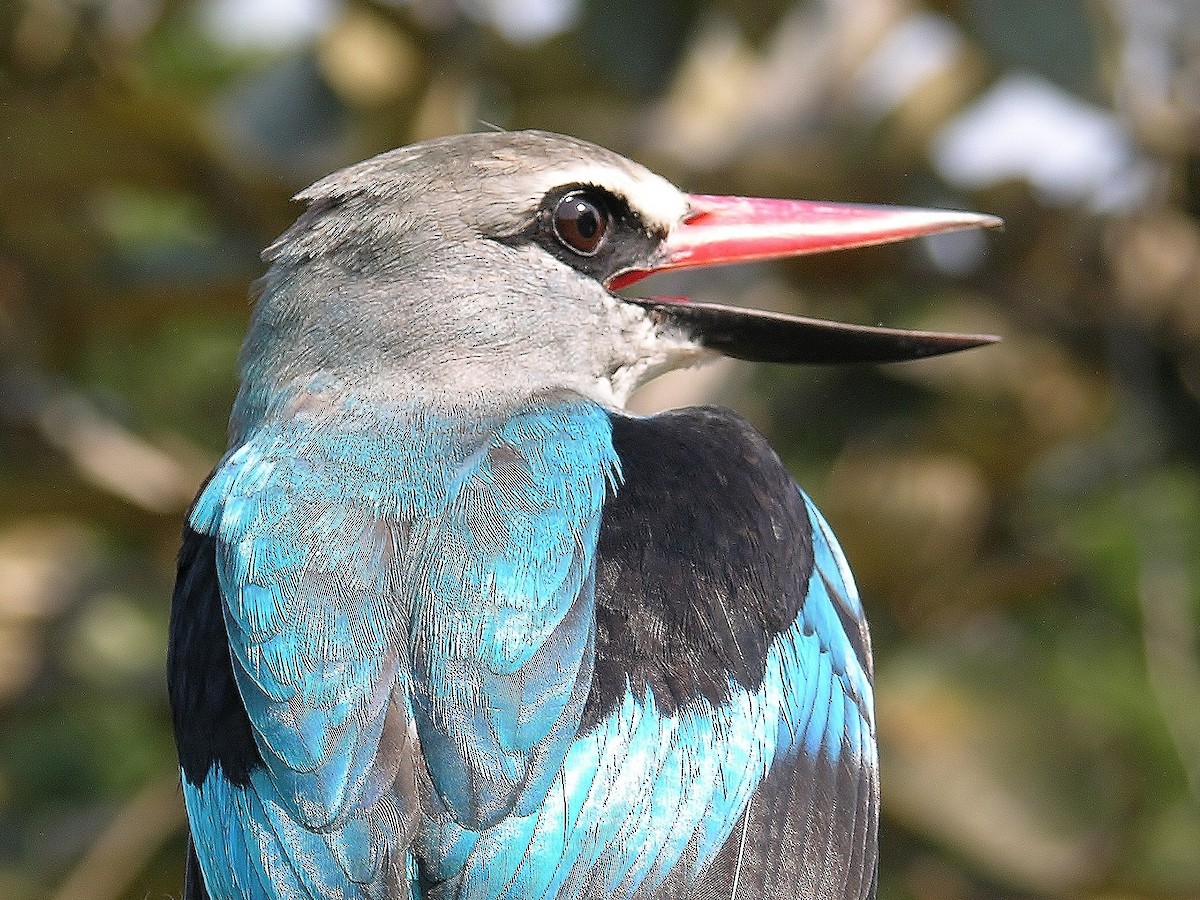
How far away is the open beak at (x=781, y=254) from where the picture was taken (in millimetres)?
3037

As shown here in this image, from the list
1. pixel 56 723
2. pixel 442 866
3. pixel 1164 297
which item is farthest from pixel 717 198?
pixel 56 723

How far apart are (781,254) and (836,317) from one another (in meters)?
2.39

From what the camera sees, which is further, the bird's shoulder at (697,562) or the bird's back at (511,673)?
the bird's shoulder at (697,562)

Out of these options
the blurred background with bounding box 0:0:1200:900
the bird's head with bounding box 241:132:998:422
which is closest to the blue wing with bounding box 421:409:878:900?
the bird's head with bounding box 241:132:998:422

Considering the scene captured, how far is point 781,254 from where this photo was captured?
3.06 meters

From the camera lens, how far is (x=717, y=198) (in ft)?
10.3

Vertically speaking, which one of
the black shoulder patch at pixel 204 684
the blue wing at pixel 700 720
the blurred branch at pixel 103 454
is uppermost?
the blurred branch at pixel 103 454

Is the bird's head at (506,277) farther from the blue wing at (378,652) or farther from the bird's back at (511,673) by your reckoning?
the blue wing at (378,652)

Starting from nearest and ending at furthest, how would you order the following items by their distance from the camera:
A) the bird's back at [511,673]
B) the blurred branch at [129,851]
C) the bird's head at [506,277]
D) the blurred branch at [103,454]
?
the bird's back at [511,673], the bird's head at [506,277], the blurred branch at [129,851], the blurred branch at [103,454]

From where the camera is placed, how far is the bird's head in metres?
2.91

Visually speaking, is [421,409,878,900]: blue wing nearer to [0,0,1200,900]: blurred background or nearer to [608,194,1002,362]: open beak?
[608,194,1002,362]: open beak

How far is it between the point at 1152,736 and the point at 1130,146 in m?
2.14

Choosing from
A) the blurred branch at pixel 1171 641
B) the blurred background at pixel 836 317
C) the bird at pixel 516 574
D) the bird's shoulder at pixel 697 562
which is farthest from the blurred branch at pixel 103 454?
the blurred branch at pixel 1171 641

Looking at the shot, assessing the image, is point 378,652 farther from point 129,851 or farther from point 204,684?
point 129,851
